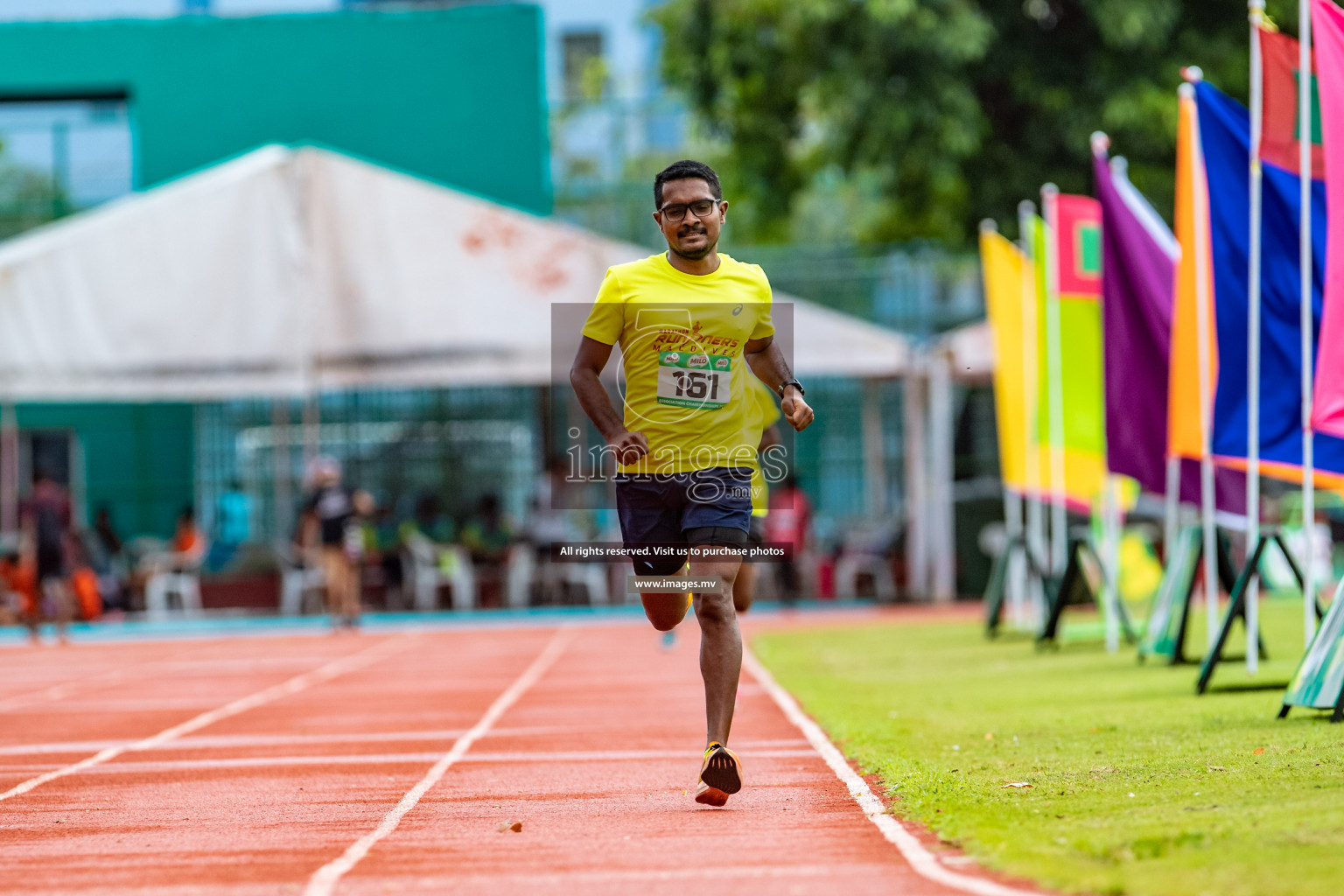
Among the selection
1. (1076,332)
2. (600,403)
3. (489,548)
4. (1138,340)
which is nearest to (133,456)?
(489,548)

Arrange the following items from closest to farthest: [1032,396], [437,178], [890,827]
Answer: [890,827], [1032,396], [437,178]

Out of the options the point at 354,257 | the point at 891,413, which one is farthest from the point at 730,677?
the point at 891,413

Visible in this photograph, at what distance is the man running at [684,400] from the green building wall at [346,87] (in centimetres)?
2440

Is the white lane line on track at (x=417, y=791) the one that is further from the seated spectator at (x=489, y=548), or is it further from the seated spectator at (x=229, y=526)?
the seated spectator at (x=229, y=526)

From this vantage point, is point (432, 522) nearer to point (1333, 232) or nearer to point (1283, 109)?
point (1283, 109)

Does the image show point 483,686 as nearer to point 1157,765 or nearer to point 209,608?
point 1157,765

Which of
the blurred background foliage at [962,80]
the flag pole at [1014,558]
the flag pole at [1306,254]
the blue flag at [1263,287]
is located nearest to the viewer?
the flag pole at [1306,254]

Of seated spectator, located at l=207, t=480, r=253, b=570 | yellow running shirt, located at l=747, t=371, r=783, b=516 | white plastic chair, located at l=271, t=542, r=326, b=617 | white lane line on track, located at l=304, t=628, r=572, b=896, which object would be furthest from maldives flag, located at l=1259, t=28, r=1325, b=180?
seated spectator, located at l=207, t=480, r=253, b=570

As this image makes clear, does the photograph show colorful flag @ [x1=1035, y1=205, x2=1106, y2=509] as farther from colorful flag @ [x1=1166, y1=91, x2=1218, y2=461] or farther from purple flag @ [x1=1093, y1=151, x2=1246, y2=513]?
colorful flag @ [x1=1166, y1=91, x2=1218, y2=461]

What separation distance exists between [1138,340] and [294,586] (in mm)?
14052

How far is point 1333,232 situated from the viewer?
927cm

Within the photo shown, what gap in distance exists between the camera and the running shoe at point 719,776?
6.65 metres

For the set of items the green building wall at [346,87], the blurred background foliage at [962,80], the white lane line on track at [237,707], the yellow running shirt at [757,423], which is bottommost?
the white lane line on track at [237,707]

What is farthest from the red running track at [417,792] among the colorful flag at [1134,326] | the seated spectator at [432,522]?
the seated spectator at [432,522]
